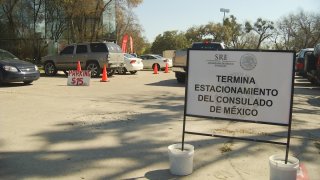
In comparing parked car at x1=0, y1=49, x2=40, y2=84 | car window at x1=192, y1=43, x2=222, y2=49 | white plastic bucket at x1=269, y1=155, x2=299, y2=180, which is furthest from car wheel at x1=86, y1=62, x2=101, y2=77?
white plastic bucket at x1=269, y1=155, x2=299, y2=180

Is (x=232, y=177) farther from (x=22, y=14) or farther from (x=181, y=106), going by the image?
(x=22, y=14)

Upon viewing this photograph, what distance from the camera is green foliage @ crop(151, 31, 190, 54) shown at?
9094cm

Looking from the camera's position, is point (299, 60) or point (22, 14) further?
point (22, 14)

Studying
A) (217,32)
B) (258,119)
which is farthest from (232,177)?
(217,32)

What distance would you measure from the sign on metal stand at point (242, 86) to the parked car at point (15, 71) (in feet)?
36.3

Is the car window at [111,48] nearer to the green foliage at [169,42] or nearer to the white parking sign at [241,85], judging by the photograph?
the white parking sign at [241,85]

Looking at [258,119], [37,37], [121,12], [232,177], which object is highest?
[121,12]

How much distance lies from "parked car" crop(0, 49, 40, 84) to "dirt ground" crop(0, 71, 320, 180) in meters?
4.25

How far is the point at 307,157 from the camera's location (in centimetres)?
600

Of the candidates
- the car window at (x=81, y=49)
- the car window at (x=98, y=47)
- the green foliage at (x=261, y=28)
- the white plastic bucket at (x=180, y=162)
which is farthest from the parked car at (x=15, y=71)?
the green foliage at (x=261, y=28)

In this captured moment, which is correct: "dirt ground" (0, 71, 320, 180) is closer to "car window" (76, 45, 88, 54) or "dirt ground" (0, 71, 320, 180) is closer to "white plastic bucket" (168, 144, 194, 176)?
"white plastic bucket" (168, 144, 194, 176)

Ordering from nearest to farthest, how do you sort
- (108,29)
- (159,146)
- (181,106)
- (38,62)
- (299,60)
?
(159,146) → (181,106) → (299,60) → (38,62) → (108,29)

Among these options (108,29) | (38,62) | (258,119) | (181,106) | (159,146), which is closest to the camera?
(258,119)

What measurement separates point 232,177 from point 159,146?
1647mm
